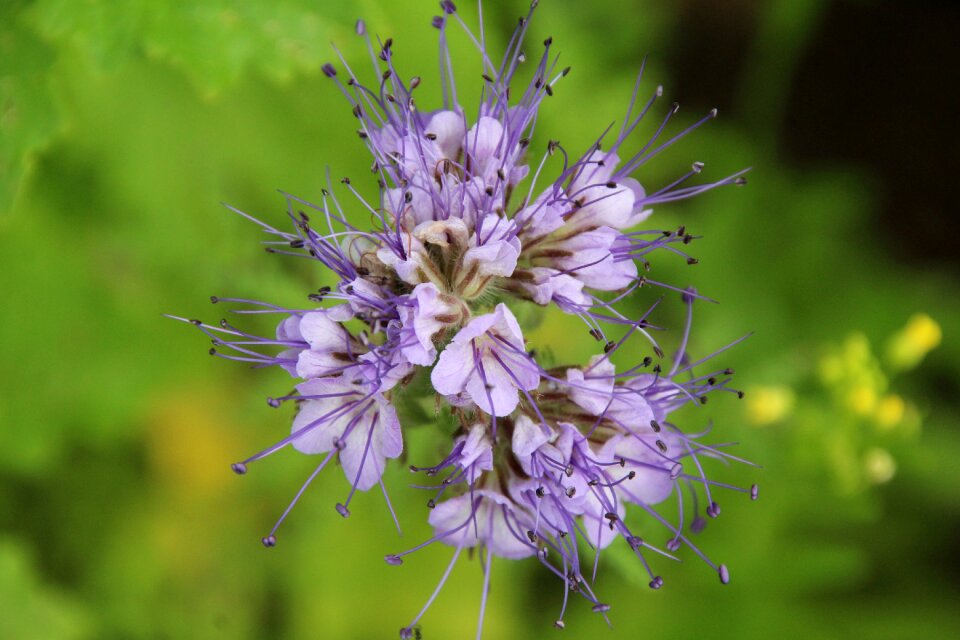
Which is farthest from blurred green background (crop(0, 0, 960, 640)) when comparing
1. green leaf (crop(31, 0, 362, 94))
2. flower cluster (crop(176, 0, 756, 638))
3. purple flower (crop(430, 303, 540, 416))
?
purple flower (crop(430, 303, 540, 416))

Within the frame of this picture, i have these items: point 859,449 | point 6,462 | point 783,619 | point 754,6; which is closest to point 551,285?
point 859,449

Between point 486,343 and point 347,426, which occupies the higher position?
point 486,343

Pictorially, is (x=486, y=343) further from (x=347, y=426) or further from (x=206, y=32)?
(x=206, y=32)

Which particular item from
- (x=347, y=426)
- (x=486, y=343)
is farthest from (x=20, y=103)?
(x=486, y=343)

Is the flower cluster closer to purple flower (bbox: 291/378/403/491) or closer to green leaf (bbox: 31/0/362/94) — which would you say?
purple flower (bbox: 291/378/403/491)

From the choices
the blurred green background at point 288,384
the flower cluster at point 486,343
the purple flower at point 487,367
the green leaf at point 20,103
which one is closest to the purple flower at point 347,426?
the flower cluster at point 486,343
